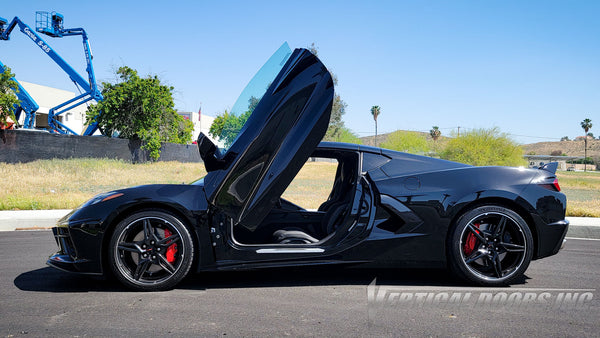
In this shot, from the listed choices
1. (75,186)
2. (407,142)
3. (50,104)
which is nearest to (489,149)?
(75,186)

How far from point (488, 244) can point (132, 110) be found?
1189 inches

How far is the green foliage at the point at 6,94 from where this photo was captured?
2623cm

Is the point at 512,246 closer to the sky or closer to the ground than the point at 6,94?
closer to the ground

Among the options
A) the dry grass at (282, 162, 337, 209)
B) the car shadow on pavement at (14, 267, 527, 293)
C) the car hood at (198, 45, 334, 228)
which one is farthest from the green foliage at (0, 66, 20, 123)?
the car hood at (198, 45, 334, 228)

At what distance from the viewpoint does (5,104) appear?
26.3 m

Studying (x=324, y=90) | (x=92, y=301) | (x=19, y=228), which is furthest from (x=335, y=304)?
(x=19, y=228)

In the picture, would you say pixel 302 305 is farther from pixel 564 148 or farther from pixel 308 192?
pixel 564 148

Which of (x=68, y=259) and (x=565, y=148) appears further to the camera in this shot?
(x=565, y=148)

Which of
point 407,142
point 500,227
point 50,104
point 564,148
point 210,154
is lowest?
point 500,227

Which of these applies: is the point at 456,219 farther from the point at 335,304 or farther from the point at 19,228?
the point at 19,228

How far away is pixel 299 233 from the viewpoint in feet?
13.6

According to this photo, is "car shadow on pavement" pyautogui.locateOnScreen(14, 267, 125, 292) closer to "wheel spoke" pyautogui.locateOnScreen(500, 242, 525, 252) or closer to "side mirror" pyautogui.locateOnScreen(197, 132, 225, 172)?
"side mirror" pyautogui.locateOnScreen(197, 132, 225, 172)

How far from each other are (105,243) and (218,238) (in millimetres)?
936

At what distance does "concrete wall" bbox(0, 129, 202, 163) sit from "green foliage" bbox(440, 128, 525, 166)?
22853 mm
